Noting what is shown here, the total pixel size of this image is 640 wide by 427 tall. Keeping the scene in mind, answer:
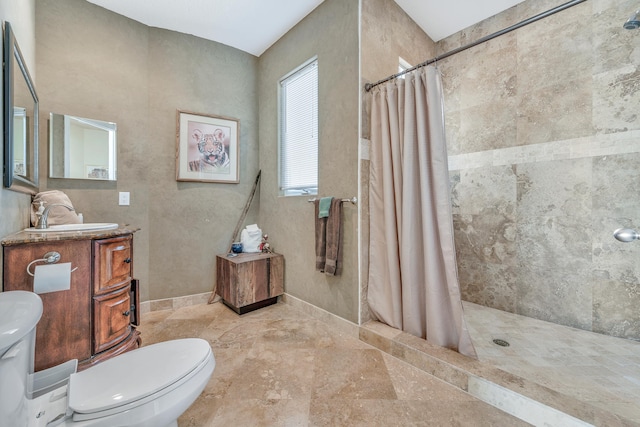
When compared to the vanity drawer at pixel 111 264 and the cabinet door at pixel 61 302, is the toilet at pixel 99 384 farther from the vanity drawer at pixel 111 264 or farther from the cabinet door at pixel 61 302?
the vanity drawer at pixel 111 264

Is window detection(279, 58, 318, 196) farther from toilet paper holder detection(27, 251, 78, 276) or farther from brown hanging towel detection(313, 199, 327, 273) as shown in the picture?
toilet paper holder detection(27, 251, 78, 276)

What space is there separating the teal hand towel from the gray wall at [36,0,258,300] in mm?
1193

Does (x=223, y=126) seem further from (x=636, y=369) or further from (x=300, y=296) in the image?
(x=636, y=369)

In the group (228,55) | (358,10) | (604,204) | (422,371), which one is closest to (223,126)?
(228,55)

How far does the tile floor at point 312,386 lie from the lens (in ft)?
4.13

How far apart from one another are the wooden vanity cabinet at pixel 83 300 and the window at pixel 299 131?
58.9 inches

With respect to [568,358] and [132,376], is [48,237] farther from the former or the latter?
[568,358]

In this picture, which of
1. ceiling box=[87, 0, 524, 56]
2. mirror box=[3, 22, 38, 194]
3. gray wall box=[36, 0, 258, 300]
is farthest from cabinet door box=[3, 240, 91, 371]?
ceiling box=[87, 0, 524, 56]

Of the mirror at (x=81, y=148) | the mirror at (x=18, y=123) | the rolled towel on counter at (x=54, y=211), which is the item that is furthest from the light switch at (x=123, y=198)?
the mirror at (x=18, y=123)

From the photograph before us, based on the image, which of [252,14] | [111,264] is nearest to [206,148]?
[252,14]

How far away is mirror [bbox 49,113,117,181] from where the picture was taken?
2035mm

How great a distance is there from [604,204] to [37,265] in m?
3.51

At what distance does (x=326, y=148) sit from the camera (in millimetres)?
2250

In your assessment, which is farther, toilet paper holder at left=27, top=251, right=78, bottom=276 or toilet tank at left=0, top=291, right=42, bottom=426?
toilet paper holder at left=27, top=251, right=78, bottom=276
